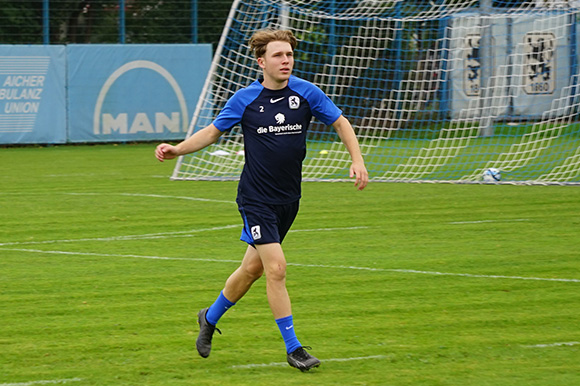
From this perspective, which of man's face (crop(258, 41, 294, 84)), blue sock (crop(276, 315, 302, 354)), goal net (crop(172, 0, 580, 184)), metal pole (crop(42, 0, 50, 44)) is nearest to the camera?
blue sock (crop(276, 315, 302, 354))

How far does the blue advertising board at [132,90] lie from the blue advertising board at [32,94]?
0.27 metres

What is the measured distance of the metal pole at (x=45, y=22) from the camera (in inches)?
930

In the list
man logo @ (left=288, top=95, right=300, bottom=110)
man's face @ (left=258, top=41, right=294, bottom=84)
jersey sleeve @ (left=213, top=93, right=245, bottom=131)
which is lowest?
jersey sleeve @ (left=213, top=93, right=245, bottom=131)

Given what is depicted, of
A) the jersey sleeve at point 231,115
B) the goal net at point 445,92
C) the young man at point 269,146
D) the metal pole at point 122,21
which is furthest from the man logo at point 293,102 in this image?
the metal pole at point 122,21

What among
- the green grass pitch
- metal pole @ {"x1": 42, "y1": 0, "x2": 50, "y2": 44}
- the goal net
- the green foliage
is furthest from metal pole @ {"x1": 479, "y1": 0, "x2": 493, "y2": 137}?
metal pole @ {"x1": 42, "y1": 0, "x2": 50, "y2": 44}

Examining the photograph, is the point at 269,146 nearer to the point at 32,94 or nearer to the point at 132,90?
the point at 32,94

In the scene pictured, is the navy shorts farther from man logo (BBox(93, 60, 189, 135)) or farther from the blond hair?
man logo (BBox(93, 60, 189, 135))

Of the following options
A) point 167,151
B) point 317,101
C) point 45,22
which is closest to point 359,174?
point 317,101

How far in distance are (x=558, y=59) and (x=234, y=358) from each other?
13.4 metres

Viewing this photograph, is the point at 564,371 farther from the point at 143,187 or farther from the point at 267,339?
the point at 143,187

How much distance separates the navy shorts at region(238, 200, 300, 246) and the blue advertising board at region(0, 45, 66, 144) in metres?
17.4

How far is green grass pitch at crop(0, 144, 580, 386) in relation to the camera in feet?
19.1

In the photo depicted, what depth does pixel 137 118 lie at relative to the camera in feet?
78.9

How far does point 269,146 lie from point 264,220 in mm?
440
